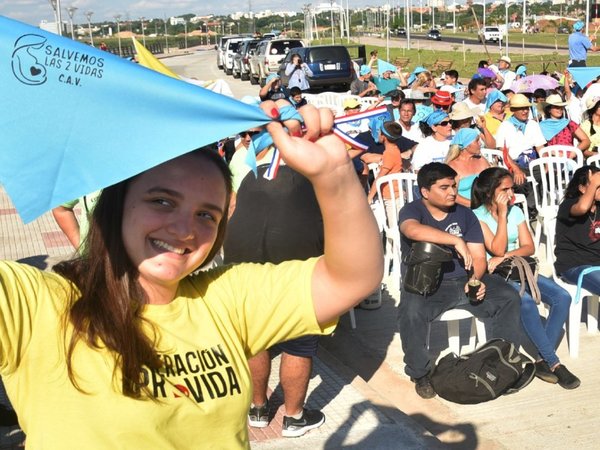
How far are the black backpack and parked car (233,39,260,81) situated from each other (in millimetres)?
35783

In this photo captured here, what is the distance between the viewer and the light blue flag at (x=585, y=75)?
15.3m

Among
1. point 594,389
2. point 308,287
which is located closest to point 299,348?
point 594,389

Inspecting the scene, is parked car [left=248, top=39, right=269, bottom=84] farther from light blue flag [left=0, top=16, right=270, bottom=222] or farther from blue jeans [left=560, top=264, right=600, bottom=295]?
light blue flag [left=0, top=16, right=270, bottom=222]

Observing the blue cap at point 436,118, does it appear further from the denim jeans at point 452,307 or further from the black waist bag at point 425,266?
the black waist bag at point 425,266

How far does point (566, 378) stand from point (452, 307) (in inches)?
35.2

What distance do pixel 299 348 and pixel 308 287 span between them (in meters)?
2.85

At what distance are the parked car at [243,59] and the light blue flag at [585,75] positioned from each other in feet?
86.2

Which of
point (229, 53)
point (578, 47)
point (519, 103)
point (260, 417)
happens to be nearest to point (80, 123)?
point (260, 417)

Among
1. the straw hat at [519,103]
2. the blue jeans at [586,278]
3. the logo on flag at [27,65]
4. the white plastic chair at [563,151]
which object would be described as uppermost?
the logo on flag at [27,65]

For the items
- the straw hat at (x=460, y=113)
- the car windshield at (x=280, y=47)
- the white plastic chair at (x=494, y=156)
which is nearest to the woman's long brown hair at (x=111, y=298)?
the straw hat at (x=460, y=113)

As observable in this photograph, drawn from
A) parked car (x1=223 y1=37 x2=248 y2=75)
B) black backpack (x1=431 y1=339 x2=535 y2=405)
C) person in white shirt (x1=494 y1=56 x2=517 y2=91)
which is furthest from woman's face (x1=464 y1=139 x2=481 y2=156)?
parked car (x1=223 y1=37 x2=248 y2=75)

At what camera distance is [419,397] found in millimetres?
5820

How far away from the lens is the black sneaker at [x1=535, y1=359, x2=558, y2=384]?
19.5 ft

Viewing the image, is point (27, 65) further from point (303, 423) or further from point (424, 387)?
point (424, 387)
